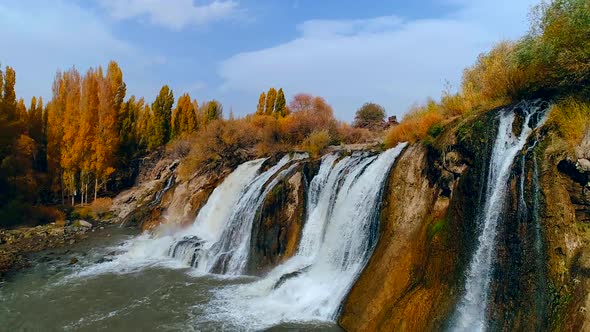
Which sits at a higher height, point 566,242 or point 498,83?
point 498,83

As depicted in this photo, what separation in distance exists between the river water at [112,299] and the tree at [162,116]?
23570 millimetres

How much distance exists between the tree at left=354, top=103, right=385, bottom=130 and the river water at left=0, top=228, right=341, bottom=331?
65.1ft

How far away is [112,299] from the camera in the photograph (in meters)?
11.6

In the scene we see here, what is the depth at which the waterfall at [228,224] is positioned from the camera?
1387cm

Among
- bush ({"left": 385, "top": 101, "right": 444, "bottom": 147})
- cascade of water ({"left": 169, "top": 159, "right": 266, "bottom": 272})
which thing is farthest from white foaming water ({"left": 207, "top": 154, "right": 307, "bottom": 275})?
bush ({"left": 385, "top": 101, "right": 444, "bottom": 147})

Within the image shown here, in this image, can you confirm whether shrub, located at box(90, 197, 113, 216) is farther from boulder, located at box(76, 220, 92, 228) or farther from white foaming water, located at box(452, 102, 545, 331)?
white foaming water, located at box(452, 102, 545, 331)

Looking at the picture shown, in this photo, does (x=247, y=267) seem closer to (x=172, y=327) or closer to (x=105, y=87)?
(x=172, y=327)

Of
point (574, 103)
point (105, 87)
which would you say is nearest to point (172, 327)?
point (574, 103)

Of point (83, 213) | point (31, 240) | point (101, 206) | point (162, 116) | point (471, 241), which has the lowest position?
point (31, 240)

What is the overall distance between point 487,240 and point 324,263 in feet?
16.4

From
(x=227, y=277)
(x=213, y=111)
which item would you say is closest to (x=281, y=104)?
(x=213, y=111)

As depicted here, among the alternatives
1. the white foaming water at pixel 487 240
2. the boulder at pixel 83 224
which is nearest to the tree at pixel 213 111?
the boulder at pixel 83 224

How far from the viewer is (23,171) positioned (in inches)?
927

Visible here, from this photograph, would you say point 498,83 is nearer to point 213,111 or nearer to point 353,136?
point 353,136
